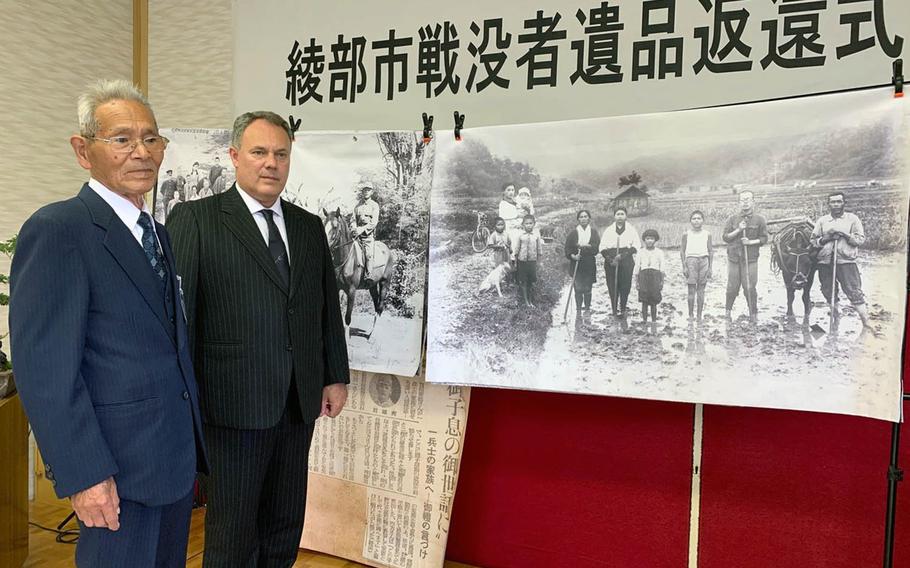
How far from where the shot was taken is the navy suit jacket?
114 centimetres

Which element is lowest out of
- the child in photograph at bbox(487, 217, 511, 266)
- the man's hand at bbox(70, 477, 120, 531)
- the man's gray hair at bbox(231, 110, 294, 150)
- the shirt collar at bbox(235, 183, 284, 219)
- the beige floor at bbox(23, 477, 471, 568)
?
the beige floor at bbox(23, 477, 471, 568)

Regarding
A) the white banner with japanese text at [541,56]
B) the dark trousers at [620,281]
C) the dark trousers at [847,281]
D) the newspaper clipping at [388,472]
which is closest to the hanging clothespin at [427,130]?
the white banner with japanese text at [541,56]

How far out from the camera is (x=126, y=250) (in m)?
1.26

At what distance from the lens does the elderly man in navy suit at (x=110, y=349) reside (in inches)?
45.1

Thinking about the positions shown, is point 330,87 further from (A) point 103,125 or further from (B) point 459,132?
(A) point 103,125

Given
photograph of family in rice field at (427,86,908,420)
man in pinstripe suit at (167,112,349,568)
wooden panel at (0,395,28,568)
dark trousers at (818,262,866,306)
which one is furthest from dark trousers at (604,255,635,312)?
wooden panel at (0,395,28,568)

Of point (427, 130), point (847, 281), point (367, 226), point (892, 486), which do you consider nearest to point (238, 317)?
point (367, 226)

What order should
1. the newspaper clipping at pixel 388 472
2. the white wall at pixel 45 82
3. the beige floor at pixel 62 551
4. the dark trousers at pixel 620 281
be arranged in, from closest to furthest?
the dark trousers at pixel 620 281, the newspaper clipping at pixel 388 472, the beige floor at pixel 62 551, the white wall at pixel 45 82

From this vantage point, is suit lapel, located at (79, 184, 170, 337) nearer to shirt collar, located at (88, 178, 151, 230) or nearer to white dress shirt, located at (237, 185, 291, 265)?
shirt collar, located at (88, 178, 151, 230)

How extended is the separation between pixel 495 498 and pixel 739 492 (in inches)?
34.4

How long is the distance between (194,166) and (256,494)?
1.39 m

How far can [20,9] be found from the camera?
2762mm

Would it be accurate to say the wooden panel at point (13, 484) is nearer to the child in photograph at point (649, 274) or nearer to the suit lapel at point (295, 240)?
the suit lapel at point (295, 240)

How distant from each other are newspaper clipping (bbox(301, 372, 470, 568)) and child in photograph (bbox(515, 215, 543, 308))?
0.47 metres
